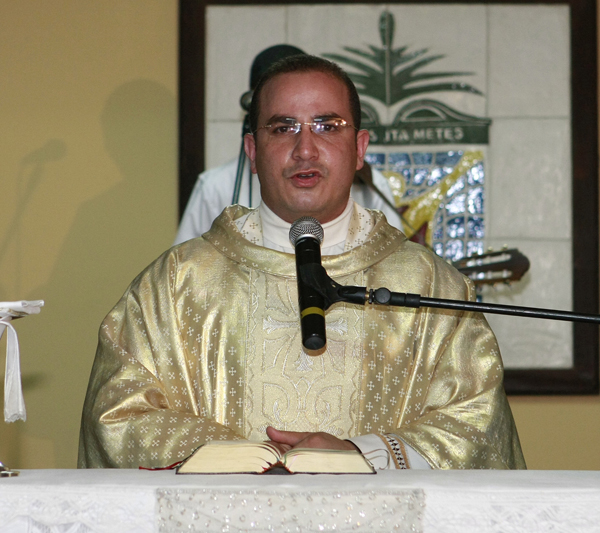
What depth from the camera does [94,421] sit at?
240 cm

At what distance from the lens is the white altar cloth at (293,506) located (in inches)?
60.3

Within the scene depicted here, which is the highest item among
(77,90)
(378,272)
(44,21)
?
(44,21)

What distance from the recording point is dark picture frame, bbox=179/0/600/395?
14.9 feet

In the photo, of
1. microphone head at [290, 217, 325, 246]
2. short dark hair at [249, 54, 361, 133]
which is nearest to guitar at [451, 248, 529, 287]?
short dark hair at [249, 54, 361, 133]

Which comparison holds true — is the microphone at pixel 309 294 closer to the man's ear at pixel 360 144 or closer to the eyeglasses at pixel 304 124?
the eyeglasses at pixel 304 124

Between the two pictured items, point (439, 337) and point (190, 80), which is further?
point (190, 80)

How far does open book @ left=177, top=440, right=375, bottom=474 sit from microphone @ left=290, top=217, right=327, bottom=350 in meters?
0.23

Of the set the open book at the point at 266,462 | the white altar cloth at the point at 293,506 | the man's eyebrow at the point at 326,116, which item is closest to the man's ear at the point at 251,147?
the man's eyebrow at the point at 326,116

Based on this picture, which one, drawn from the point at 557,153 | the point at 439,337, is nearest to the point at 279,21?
the point at 557,153

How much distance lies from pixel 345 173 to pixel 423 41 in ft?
7.27

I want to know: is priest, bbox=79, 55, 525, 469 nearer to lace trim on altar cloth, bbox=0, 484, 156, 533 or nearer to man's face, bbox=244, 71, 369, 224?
man's face, bbox=244, 71, 369, 224

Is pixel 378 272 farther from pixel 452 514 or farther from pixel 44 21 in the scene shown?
pixel 44 21

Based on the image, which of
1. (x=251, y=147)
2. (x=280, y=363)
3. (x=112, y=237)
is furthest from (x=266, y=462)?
(x=112, y=237)

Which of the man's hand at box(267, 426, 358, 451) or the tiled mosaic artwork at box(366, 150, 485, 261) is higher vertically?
the tiled mosaic artwork at box(366, 150, 485, 261)
